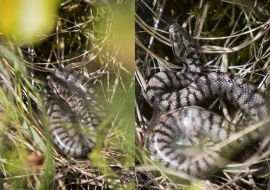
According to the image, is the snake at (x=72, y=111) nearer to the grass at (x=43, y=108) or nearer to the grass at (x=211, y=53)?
the grass at (x=43, y=108)

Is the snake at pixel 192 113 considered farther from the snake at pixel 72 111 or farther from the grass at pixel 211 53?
the snake at pixel 72 111

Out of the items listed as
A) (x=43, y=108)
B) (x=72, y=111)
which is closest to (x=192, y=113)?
(x=72, y=111)

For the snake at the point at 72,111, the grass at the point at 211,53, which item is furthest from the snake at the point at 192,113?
the snake at the point at 72,111

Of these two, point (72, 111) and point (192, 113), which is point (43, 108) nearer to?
point (72, 111)

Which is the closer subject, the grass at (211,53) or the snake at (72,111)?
the grass at (211,53)

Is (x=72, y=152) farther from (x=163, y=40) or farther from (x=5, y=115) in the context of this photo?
(x=163, y=40)

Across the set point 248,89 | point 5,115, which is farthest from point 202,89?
point 5,115
